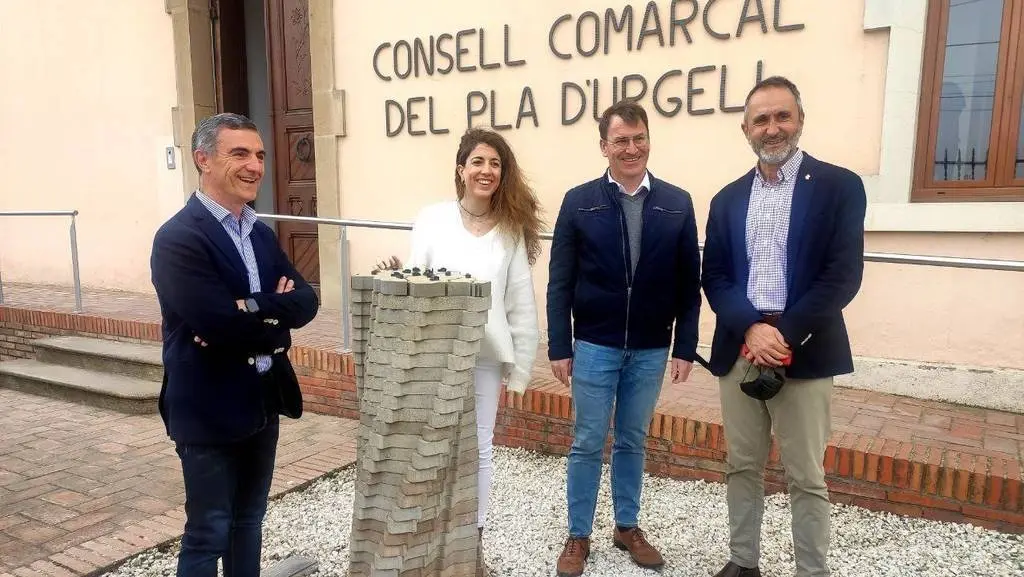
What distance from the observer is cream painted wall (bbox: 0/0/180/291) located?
7.31 m

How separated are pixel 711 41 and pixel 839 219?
2.76 m

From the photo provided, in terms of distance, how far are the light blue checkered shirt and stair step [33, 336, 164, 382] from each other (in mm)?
3546

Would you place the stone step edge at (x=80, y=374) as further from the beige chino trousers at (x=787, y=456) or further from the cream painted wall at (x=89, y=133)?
the beige chino trousers at (x=787, y=456)

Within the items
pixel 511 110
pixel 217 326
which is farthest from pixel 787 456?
pixel 511 110

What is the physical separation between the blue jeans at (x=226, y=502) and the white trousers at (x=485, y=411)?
0.72 meters

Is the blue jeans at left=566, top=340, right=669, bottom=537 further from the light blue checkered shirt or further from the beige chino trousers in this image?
the light blue checkered shirt

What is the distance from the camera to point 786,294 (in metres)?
2.21

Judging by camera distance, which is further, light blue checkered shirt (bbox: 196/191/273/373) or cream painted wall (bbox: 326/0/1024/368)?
cream painted wall (bbox: 326/0/1024/368)

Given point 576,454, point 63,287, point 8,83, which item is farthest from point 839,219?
point 8,83

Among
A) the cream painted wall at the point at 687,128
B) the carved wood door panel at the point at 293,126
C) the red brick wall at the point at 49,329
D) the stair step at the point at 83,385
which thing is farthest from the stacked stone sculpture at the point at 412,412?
the carved wood door panel at the point at 293,126

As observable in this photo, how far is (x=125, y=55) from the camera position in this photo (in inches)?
290

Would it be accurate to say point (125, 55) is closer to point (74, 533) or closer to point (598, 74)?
point (598, 74)

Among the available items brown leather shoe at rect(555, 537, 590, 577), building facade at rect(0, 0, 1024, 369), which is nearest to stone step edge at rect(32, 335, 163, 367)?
building facade at rect(0, 0, 1024, 369)

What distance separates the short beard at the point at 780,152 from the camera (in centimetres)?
217
